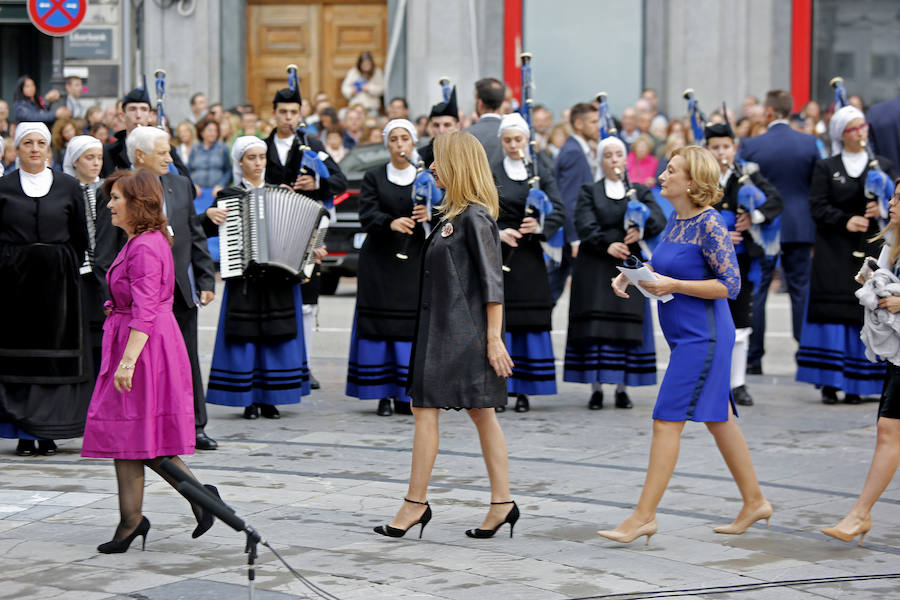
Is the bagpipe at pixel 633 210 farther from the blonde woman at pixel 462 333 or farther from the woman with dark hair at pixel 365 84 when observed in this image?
the woman with dark hair at pixel 365 84

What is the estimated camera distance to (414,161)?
10.4 metres

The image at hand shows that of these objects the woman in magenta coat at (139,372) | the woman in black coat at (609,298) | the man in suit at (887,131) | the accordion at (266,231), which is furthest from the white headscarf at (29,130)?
the man in suit at (887,131)

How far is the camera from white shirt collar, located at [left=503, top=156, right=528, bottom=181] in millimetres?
10273

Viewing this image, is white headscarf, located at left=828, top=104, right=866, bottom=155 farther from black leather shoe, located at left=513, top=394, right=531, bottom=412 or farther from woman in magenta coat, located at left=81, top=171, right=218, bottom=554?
woman in magenta coat, located at left=81, top=171, right=218, bottom=554

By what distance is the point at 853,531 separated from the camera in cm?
663

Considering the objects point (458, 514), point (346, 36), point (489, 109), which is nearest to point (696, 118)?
point (489, 109)

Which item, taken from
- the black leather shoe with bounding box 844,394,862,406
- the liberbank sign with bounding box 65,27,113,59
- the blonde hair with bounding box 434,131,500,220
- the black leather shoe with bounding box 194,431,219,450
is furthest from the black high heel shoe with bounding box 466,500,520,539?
the liberbank sign with bounding box 65,27,113,59

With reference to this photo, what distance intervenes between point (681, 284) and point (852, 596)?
1568mm

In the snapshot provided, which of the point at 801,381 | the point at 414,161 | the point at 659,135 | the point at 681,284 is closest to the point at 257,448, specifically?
the point at 414,161

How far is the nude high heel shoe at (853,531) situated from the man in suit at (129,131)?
445 centimetres

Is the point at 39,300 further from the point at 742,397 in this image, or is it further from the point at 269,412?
the point at 742,397

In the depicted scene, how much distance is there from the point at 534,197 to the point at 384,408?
5.76 ft

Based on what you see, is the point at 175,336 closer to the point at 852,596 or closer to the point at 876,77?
the point at 852,596

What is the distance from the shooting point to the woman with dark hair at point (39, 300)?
863 cm
